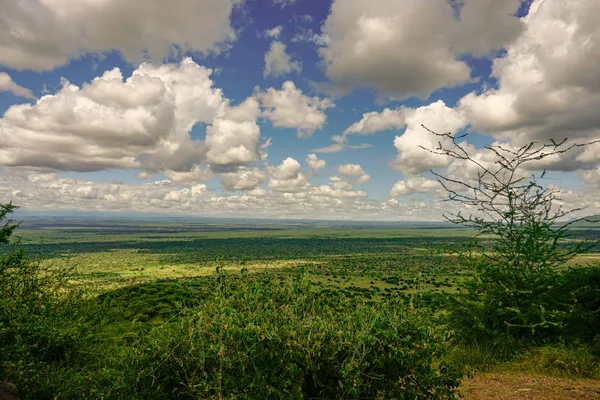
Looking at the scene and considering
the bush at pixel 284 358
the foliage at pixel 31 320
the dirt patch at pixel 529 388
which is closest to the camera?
the bush at pixel 284 358

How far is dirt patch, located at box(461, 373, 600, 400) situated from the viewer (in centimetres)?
680

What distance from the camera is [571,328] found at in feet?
31.8

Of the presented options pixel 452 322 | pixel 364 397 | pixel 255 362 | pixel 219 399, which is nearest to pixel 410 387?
pixel 364 397

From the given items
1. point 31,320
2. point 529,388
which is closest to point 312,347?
point 529,388

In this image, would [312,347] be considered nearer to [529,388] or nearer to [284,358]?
[284,358]

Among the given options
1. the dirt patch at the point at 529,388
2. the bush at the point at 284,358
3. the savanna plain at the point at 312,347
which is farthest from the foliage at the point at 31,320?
the dirt patch at the point at 529,388

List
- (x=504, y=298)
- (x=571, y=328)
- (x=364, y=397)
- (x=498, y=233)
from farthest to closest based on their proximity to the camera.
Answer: (x=498, y=233) < (x=504, y=298) < (x=571, y=328) < (x=364, y=397)

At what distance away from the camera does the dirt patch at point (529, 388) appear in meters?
6.80

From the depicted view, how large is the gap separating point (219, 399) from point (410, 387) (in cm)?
278

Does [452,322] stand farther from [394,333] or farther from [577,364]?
[394,333]

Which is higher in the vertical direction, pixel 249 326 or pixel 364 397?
pixel 249 326

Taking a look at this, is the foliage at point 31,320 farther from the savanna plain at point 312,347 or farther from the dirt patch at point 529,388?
the dirt patch at point 529,388

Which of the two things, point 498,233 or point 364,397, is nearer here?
point 364,397

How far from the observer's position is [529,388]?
7211mm
